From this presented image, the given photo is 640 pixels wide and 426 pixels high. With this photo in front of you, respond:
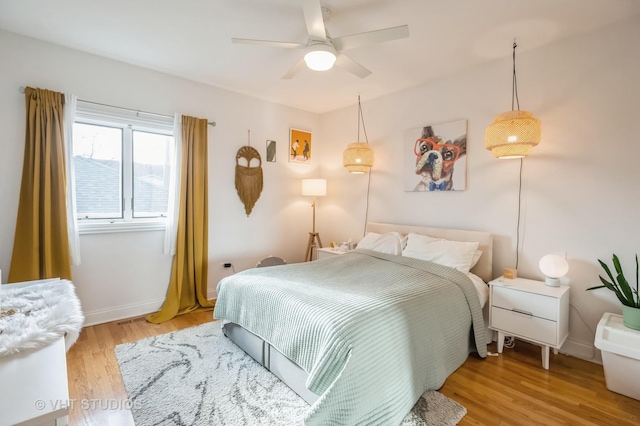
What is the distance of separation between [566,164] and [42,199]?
4455 mm

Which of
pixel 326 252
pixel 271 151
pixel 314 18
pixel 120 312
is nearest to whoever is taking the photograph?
pixel 314 18

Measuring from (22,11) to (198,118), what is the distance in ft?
5.01

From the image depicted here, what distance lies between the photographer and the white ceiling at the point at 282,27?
82.1 inches

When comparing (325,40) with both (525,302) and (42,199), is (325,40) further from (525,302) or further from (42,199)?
(42,199)

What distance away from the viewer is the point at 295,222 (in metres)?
4.55

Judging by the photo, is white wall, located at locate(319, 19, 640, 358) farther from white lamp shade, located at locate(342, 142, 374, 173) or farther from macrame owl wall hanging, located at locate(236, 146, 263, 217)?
macrame owl wall hanging, located at locate(236, 146, 263, 217)

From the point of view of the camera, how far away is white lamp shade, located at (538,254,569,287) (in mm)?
2393

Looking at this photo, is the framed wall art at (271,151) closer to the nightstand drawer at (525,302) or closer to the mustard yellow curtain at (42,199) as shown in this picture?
the mustard yellow curtain at (42,199)

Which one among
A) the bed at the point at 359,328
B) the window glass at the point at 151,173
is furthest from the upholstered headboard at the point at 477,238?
the window glass at the point at 151,173

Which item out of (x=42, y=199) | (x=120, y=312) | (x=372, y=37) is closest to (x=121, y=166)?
(x=42, y=199)

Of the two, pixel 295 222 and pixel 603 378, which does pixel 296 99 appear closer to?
pixel 295 222

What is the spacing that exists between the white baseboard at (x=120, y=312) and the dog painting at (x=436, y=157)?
3.19 meters

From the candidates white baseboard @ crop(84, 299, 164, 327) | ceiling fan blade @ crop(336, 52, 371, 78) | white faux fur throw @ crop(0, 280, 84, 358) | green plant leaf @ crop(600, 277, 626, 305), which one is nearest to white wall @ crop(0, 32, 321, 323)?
white baseboard @ crop(84, 299, 164, 327)

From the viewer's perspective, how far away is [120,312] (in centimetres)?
310
